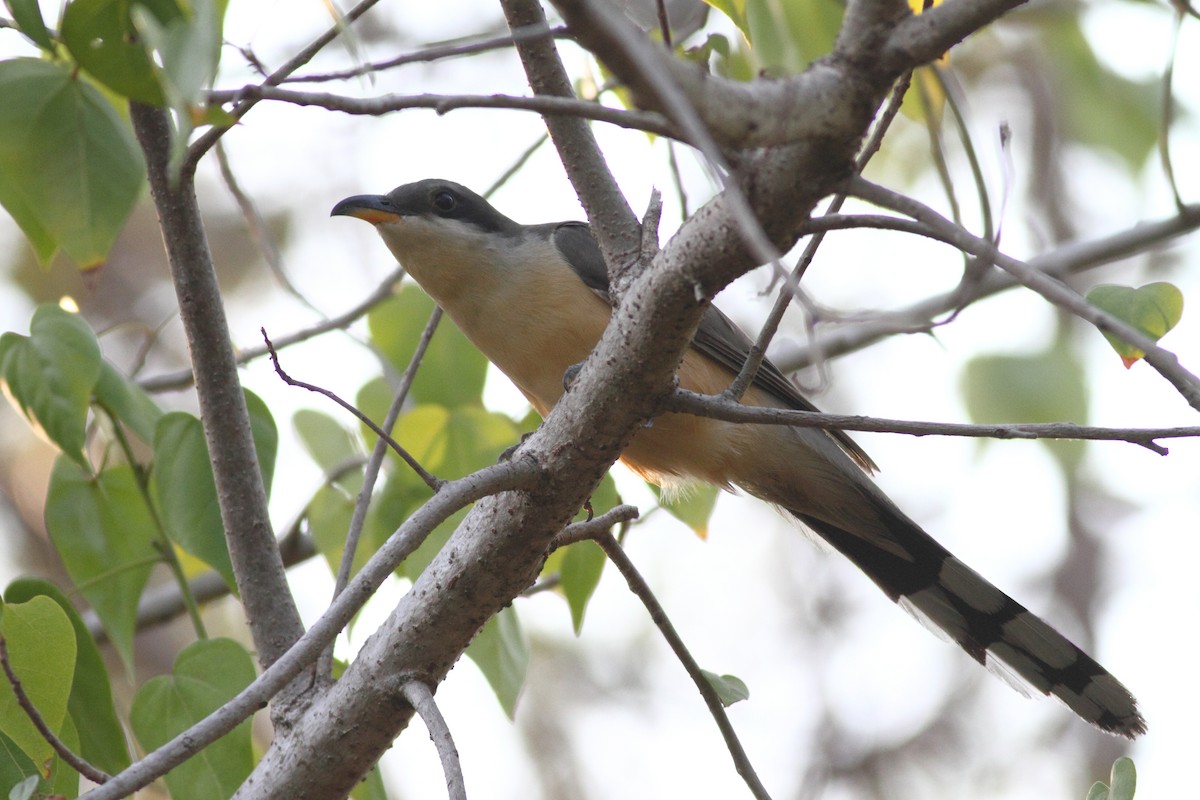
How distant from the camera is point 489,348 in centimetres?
461

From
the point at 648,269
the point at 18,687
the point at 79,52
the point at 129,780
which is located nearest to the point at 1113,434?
the point at 648,269

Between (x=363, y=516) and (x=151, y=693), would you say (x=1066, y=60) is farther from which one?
(x=151, y=693)

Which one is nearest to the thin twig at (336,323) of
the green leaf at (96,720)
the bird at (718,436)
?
the bird at (718,436)

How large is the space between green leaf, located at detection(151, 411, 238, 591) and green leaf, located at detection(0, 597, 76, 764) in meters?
0.78

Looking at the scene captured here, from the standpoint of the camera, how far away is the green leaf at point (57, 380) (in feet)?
10.4

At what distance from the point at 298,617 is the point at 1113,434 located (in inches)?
96.3

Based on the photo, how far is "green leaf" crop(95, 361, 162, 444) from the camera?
139 inches

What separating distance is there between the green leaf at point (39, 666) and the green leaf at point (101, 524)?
33.9 inches

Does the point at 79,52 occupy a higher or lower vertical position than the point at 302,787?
higher

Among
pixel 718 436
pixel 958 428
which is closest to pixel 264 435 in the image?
pixel 718 436

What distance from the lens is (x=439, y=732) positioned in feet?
8.58

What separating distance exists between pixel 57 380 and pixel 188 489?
55 cm

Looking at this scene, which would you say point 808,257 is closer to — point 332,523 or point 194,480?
point 194,480

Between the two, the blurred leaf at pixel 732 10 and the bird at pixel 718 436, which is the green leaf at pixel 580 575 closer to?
the bird at pixel 718 436
